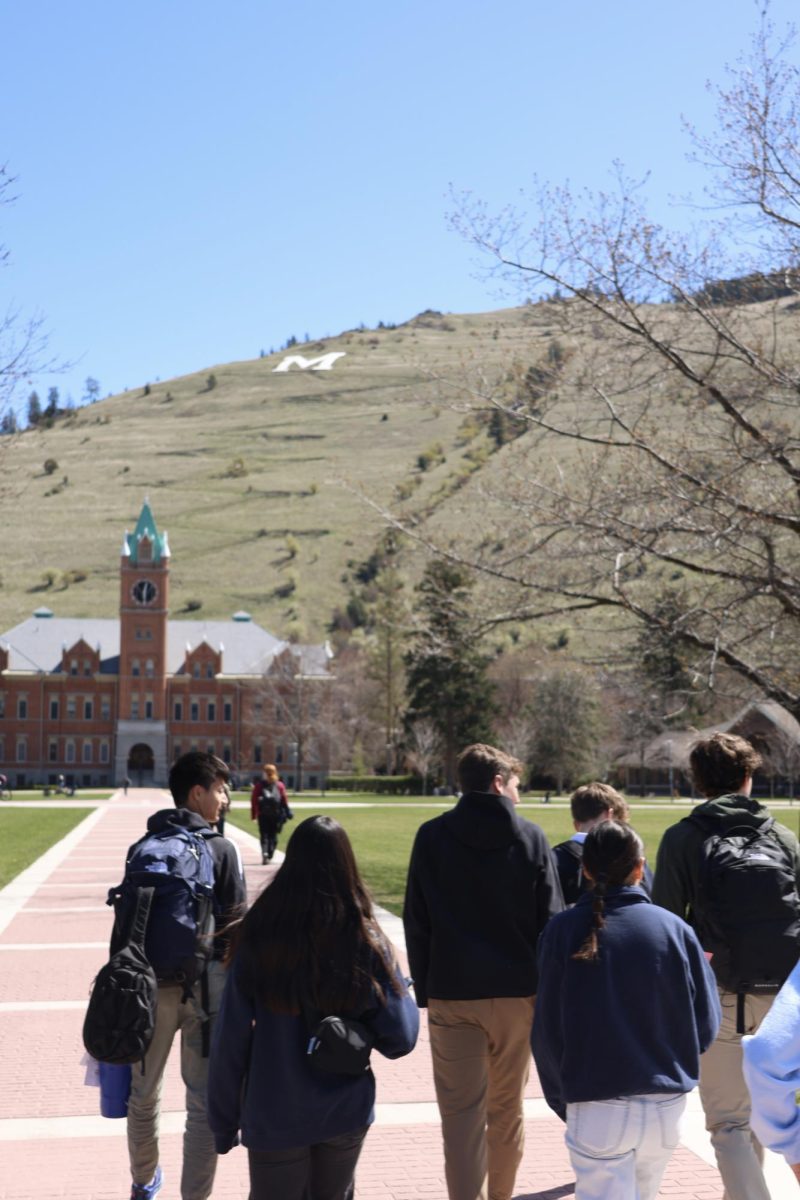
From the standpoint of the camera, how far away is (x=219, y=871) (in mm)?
5805

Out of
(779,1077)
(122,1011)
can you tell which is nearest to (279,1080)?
(122,1011)

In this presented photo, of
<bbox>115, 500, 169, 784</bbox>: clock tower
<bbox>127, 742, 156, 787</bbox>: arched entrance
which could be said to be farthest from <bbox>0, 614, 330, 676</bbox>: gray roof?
<bbox>127, 742, 156, 787</bbox>: arched entrance

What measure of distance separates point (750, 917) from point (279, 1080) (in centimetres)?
217

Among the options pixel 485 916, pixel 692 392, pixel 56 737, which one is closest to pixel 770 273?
pixel 692 392

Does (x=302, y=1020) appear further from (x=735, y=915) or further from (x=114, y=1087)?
(x=735, y=915)

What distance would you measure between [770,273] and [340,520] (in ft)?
503

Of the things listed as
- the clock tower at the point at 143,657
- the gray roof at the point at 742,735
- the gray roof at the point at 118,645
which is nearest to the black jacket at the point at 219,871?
the gray roof at the point at 742,735

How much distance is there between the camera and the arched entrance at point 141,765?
3819 inches

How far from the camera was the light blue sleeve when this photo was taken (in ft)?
8.66

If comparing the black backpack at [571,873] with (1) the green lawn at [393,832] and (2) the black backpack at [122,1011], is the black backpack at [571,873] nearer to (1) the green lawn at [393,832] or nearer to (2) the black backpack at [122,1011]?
(2) the black backpack at [122,1011]

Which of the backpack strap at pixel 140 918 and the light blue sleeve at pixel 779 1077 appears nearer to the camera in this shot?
the light blue sleeve at pixel 779 1077

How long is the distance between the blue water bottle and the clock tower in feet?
306

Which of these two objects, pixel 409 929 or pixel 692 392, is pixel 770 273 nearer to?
pixel 692 392

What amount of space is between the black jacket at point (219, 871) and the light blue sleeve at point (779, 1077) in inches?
134
